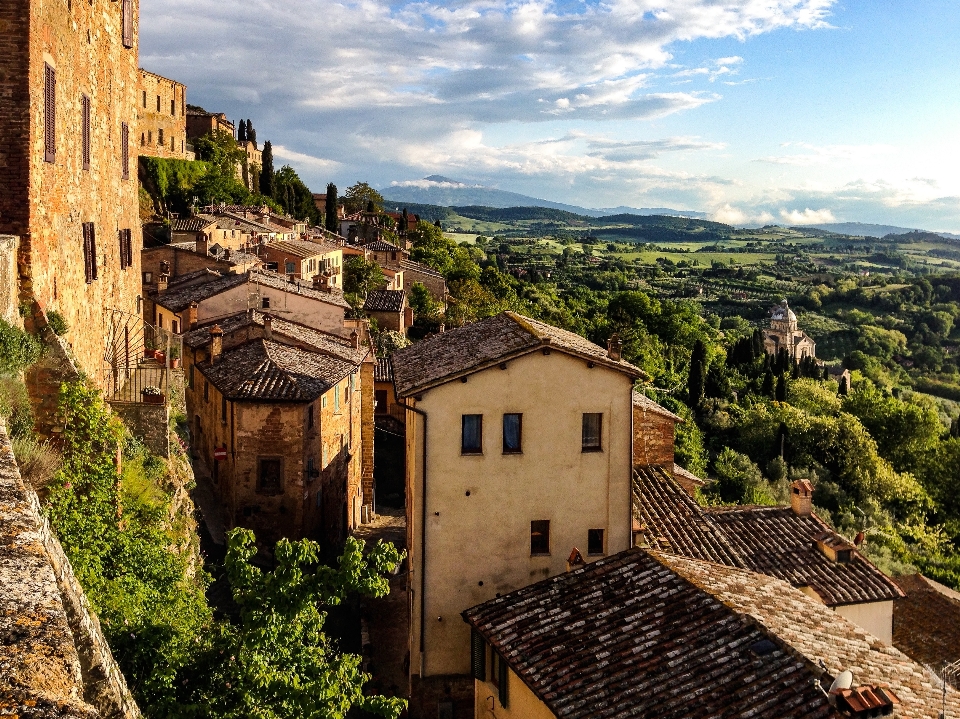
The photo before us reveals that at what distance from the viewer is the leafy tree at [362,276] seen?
61344 millimetres

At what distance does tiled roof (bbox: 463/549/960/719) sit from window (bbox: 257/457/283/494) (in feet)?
35.3

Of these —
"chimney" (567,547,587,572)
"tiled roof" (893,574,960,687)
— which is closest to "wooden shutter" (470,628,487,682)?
"chimney" (567,547,587,572)

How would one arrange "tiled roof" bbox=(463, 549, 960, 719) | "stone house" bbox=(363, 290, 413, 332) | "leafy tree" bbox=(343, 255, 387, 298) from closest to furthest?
"tiled roof" bbox=(463, 549, 960, 719)
"stone house" bbox=(363, 290, 413, 332)
"leafy tree" bbox=(343, 255, 387, 298)

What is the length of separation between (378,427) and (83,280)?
24.8m

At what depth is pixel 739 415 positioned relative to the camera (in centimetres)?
5997

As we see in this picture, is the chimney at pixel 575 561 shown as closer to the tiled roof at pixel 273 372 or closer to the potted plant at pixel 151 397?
the potted plant at pixel 151 397

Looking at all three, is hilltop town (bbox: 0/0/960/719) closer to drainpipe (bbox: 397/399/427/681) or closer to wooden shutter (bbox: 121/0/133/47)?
drainpipe (bbox: 397/399/427/681)

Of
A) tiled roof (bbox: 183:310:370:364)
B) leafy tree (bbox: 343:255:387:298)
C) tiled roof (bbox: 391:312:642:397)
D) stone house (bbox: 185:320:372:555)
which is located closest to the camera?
tiled roof (bbox: 391:312:642:397)

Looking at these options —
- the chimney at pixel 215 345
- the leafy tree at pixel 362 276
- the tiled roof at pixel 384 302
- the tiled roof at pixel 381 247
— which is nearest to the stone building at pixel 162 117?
the tiled roof at pixel 381 247

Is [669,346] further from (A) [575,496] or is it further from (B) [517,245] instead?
(B) [517,245]

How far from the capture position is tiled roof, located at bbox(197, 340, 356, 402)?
2420 cm

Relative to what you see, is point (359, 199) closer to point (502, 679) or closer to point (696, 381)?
point (696, 381)

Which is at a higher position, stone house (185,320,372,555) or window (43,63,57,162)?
window (43,63,57,162)

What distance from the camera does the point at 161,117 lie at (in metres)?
76.7
